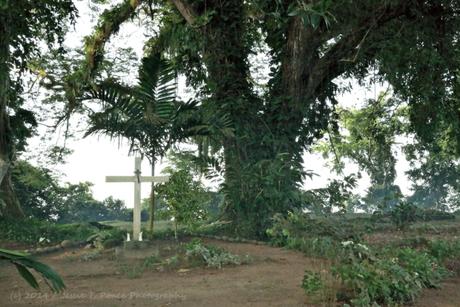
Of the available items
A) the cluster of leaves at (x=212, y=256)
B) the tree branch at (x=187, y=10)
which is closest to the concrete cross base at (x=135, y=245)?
the cluster of leaves at (x=212, y=256)

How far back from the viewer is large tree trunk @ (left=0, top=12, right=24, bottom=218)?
36.0ft

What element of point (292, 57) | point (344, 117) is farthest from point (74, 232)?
point (344, 117)

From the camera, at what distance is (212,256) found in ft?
26.8

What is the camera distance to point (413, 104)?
14.4m

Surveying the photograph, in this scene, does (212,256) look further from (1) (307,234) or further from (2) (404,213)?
(2) (404,213)

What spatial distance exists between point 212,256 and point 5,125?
1068 cm

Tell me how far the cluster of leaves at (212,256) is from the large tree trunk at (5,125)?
5715mm

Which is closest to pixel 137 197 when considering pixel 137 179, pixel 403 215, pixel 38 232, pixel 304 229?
pixel 137 179

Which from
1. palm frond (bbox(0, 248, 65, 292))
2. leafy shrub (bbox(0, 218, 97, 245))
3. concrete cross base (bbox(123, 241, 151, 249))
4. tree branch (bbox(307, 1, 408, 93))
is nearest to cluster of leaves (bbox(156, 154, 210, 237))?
concrete cross base (bbox(123, 241, 151, 249))

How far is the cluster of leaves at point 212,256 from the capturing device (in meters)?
7.79

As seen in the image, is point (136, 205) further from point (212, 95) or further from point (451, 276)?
point (451, 276)

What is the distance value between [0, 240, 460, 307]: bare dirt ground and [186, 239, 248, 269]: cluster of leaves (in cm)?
15

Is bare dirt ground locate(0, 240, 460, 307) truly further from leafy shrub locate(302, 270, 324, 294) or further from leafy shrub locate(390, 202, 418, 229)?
leafy shrub locate(390, 202, 418, 229)

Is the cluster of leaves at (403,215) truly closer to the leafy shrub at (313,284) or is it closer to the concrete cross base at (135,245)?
the concrete cross base at (135,245)
